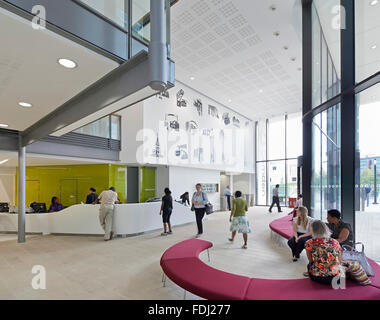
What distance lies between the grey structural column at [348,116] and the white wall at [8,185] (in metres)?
13.6

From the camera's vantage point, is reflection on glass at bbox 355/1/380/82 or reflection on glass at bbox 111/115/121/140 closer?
reflection on glass at bbox 355/1/380/82

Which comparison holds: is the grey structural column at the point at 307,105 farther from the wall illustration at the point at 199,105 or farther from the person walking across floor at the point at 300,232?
the wall illustration at the point at 199,105

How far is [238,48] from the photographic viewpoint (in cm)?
862

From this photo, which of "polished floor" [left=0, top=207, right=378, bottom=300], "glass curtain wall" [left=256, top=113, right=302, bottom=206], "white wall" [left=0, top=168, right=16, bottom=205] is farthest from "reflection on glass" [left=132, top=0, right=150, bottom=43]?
Answer: "glass curtain wall" [left=256, top=113, right=302, bottom=206]

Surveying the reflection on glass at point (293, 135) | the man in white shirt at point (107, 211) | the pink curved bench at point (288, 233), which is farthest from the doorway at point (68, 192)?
the reflection on glass at point (293, 135)

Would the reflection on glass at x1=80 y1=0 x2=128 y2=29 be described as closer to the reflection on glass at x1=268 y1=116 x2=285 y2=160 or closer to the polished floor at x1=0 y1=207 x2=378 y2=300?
the polished floor at x1=0 y1=207 x2=378 y2=300

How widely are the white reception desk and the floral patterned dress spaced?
5.43 m

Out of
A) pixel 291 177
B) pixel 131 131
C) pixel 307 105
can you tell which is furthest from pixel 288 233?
pixel 291 177

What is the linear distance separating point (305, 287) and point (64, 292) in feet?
11.0

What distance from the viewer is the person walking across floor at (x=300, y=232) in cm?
466

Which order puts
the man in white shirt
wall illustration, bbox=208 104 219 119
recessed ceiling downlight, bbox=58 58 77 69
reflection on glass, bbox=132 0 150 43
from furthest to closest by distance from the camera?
1. wall illustration, bbox=208 104 219 119
2. the man in white shirt
3. reflection on glass, bbox=132 0 150 43
4. recessed ceiling downlight, bbox=58 58 77 69

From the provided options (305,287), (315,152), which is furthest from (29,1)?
(315,152)

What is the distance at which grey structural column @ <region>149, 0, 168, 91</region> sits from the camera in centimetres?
244

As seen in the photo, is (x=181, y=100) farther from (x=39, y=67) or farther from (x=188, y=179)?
(x=39, y=67)
